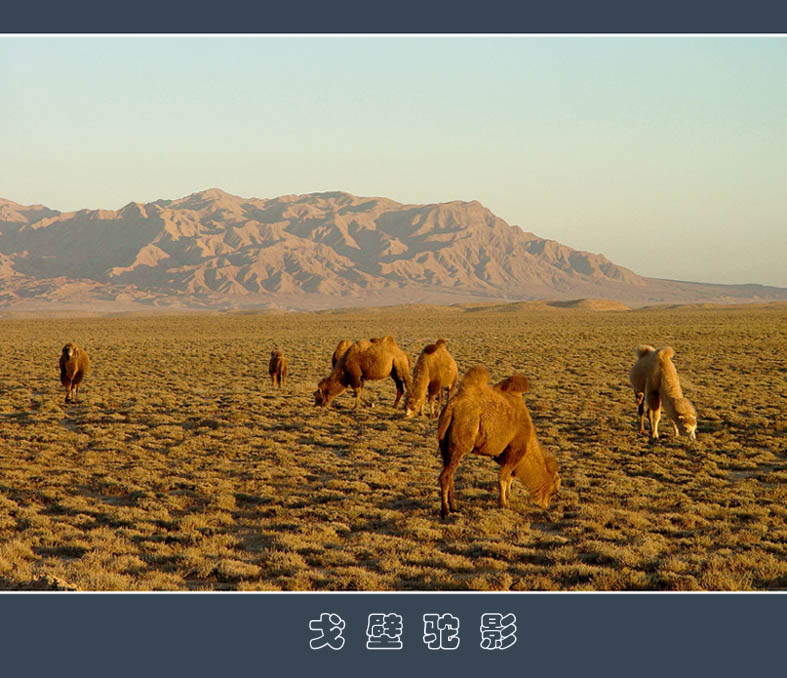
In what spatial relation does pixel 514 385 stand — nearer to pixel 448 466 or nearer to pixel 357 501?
pixel 448 466

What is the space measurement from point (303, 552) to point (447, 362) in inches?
368

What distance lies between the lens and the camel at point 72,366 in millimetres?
21547

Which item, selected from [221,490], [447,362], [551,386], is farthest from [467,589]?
[551,386]

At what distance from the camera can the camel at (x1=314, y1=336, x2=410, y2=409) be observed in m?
18.7

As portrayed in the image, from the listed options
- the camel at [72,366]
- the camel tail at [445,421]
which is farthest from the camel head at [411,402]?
the camel at [72,366]

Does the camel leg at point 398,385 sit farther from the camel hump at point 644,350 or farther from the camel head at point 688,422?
the camel head at point 688,422

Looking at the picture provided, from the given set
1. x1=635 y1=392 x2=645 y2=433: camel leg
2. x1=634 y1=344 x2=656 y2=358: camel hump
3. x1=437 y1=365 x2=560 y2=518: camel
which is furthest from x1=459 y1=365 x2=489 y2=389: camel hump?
x1=635 y1=392 x2=645 y2=433: camel leg

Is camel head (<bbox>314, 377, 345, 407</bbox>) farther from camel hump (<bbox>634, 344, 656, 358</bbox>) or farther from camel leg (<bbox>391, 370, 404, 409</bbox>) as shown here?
camel hump (<bbox>634, 344, 656, 358</bbox>)

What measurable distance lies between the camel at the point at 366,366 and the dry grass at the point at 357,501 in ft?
2.69

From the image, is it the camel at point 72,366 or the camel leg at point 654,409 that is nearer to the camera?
the camel leg at point 654,409

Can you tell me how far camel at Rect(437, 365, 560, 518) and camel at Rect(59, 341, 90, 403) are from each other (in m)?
15.1

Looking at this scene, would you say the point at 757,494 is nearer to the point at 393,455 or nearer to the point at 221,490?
the point at 393,455

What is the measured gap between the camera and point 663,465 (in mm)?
13453

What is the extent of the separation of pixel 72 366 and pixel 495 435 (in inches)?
640
